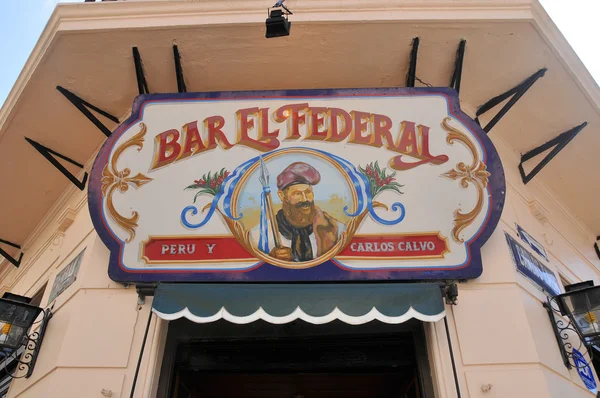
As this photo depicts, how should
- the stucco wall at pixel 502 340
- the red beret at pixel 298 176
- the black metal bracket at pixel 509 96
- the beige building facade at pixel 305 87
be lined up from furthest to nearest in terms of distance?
1. the black metal bracket at pixel 509 96
2. the red beret at pixel 298 176
3. the beige building facade at pixel 305 87
4. the stucco wall at pixel 502 340

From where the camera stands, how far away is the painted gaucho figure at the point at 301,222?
13.0 feet

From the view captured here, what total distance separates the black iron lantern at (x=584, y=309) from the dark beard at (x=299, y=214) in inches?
83.9

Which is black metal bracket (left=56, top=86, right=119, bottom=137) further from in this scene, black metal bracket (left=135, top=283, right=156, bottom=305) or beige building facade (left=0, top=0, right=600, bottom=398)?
black metal bracket (left=135, top=283, right=156, bottom=305)

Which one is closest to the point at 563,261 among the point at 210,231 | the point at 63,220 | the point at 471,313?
the point at 471,313

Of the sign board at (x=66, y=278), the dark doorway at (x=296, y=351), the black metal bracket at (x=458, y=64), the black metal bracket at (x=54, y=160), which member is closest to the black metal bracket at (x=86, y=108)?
the black metal bracket at (x=54, y=160)

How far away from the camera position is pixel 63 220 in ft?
18.0

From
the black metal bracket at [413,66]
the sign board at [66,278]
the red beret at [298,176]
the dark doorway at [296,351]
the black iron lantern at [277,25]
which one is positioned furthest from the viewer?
the black metal bracket at [413,66]

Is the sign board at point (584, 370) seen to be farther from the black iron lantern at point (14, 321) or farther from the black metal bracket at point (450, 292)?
the black iron lantern at point (14, 321)

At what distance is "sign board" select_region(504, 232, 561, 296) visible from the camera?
4348mm

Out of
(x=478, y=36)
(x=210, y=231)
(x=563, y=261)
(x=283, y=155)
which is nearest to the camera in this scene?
(x=210, y=231)

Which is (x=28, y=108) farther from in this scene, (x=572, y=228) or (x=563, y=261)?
(x=572, y=228)

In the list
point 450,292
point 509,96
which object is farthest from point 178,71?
point 509,96

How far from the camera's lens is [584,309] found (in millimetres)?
3887

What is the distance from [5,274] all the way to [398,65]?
6.53 meters
